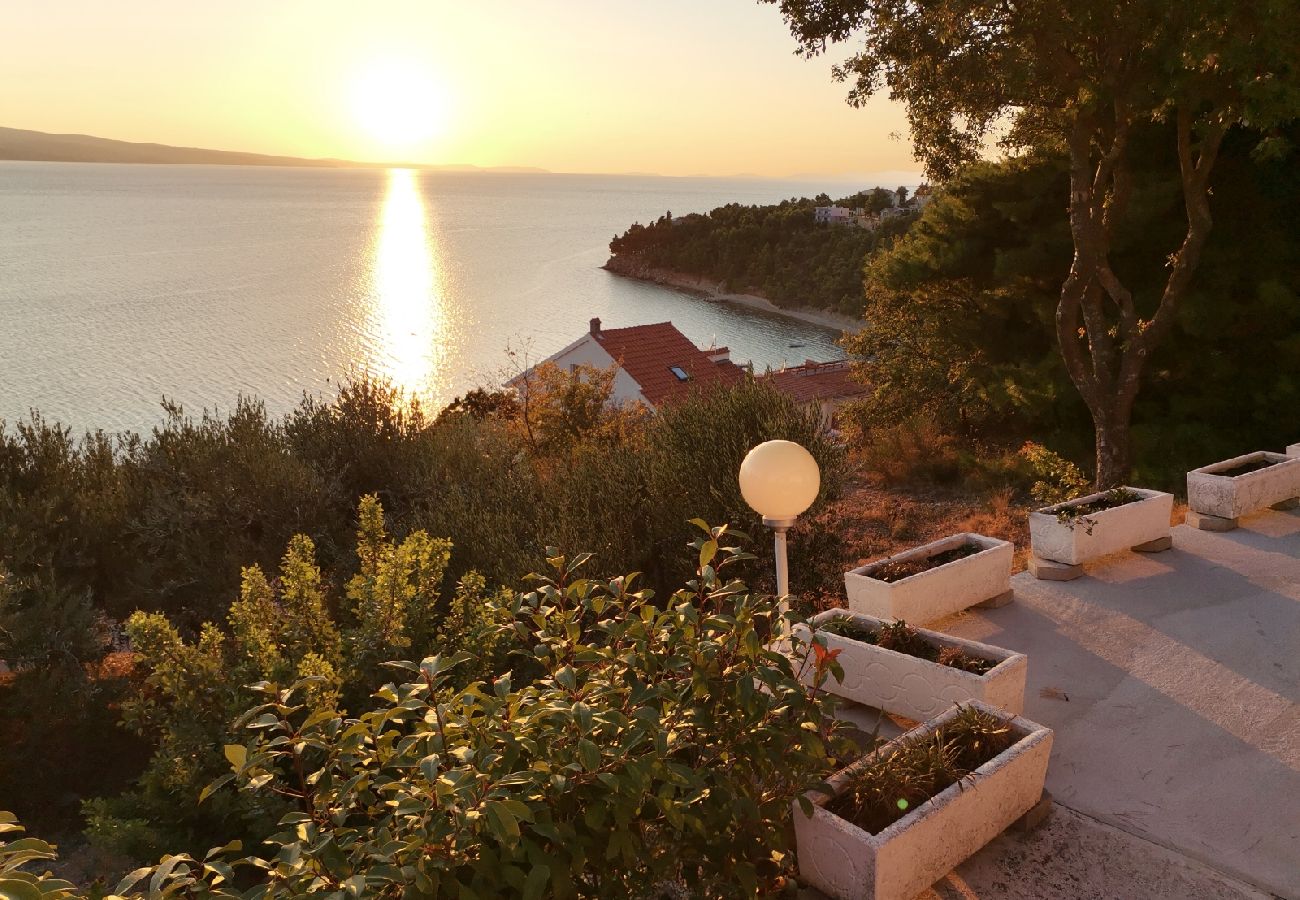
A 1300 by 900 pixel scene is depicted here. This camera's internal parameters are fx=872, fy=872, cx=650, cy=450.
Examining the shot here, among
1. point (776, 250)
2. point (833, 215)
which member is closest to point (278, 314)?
point (776, 250)

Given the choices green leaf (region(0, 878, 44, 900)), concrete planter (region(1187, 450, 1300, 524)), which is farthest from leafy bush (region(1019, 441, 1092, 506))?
green leaf (region(0, 878, 44, 900))

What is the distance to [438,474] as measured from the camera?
12.3m

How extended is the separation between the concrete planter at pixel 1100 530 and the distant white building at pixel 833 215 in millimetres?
96788

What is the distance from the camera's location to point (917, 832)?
12.3 ft

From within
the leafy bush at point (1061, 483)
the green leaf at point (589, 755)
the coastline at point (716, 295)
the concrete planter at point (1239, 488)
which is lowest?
the coastline at point (716, 295)

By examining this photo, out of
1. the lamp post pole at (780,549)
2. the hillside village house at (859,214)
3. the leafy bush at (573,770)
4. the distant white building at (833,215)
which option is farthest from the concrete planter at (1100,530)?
the distant white building at (833,215)

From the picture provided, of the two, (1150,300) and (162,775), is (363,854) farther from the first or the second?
(1150,300)

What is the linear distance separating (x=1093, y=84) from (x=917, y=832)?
32.4 ft

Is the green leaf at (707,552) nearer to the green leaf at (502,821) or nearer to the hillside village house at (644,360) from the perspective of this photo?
the green leaf at (502,821)

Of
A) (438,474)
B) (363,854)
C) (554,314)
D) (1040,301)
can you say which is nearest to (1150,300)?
(1040,301)

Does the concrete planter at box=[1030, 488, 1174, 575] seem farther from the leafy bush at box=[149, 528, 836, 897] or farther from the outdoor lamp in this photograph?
the leafy bush at box=[149, 528, 836, 897]

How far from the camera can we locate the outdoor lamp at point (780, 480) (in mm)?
4645

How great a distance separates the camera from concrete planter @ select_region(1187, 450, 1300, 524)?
28.1 feet

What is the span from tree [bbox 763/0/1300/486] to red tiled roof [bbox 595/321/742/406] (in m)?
21.4
